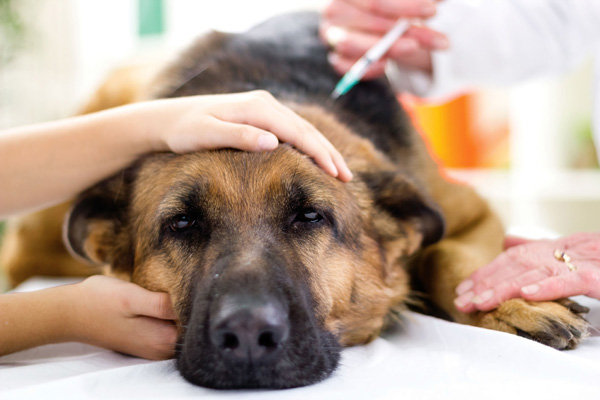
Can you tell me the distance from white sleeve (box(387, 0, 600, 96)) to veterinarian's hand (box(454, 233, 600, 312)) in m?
1.23

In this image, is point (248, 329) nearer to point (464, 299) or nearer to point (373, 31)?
point (464, 299)

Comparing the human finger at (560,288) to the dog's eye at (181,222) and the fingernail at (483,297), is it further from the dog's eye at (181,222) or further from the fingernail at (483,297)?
the dog's eye at (181,222)

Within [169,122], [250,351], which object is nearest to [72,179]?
[169,122]

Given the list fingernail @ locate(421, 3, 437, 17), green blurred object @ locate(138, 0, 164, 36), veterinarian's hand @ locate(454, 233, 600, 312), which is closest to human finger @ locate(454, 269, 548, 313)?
veterinarian's hand @ locate(454, 233, 600, 312)

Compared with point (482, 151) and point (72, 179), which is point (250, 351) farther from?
point (482, 151)

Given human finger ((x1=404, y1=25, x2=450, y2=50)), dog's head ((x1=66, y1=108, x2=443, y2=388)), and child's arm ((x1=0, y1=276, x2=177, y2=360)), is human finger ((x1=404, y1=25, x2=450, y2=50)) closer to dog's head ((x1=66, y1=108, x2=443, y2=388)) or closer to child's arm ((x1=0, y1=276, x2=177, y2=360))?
dog's head ((x1=66, y1=108, x2=443, y2=388))

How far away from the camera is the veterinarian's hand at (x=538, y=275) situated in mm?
1577

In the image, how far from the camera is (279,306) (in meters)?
1.29

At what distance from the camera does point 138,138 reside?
1708 mm

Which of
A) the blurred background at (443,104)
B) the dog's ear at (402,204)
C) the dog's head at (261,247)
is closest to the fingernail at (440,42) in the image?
the dog's head at (261,247)

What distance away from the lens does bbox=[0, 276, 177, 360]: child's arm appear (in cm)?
146

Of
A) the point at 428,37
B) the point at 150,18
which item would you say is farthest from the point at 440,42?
the point at 150,18

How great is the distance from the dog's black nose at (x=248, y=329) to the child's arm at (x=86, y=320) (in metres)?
0.32

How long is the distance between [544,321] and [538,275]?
19 centimetres
